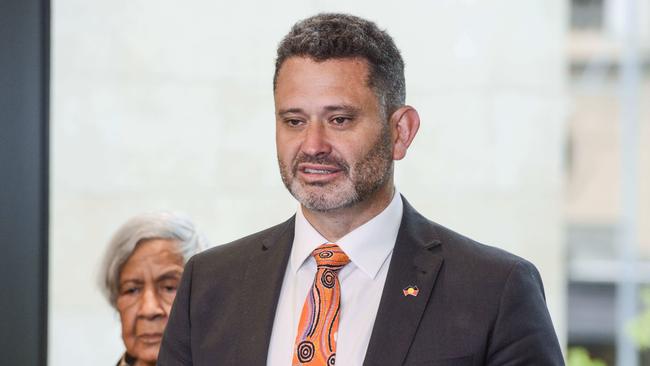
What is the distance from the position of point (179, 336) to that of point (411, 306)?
0.46 metres

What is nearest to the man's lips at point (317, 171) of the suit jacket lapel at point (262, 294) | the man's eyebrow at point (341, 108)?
the man's eyebrow at point (341, 108)

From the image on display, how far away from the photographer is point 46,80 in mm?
2672

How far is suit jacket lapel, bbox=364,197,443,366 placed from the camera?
170cm

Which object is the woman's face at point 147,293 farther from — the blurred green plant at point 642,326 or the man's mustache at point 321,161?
the blurred green plant at point 642,326

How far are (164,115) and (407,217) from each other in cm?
198

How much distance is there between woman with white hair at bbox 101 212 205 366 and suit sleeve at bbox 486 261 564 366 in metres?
0.99

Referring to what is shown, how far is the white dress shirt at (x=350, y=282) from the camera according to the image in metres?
1.77

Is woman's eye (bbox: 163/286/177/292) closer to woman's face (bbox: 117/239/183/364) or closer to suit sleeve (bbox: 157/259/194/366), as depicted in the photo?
woman's face (bbox: 117/239/183/364)

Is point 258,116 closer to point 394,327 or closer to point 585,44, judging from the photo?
point 585,44

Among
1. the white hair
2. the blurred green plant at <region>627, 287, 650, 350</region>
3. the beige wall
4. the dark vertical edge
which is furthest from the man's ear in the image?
the blurred green plant at <region>627, 287, 650, 350</region>

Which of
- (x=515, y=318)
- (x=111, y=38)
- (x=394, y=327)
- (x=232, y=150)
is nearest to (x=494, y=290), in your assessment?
(x=515, y=318)

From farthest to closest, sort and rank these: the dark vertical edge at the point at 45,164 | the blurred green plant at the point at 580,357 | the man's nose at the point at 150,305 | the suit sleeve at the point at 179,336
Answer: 1. the blurred green plant at the point at 580,357
2. the dark vertical edge at the point at 45,164
3. the man's nose at the point at 150,305
4. the suit sleeve at the point at 179,336

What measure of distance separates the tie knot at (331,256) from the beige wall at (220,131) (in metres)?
1.85

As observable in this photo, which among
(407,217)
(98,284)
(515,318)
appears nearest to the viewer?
(515,318)
